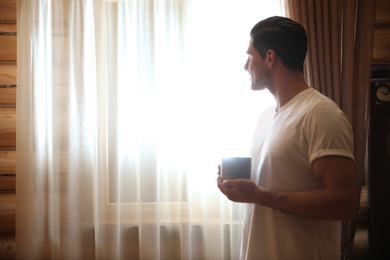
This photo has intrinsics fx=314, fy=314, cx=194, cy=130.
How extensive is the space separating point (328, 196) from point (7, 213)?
2135mm

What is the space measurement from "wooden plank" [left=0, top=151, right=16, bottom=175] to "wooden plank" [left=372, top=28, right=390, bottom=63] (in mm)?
2720

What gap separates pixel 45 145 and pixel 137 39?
3.06ft

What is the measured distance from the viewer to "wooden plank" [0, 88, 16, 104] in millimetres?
2217

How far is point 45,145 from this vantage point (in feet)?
6.84

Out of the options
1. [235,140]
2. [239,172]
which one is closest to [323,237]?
[239,172]

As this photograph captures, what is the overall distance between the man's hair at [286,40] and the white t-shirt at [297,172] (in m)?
0.13

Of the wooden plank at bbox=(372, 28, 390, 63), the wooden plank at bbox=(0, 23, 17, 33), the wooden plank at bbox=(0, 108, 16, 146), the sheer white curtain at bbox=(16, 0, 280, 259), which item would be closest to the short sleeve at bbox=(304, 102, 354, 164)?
the sheer white curtain at bbox=(16, 0, 280, 259)

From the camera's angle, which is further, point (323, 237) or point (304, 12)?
point (304, 12)

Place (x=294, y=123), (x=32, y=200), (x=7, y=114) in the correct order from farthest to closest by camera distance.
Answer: (x=7, y=114)
(x=32, y=200)
(x=294, y=123)

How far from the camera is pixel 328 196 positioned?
3.10ft

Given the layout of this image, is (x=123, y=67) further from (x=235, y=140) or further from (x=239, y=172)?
(x=239, y=172)

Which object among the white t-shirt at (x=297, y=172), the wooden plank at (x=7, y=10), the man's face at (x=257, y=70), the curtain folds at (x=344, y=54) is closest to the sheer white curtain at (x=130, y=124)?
the wooden plank at (x=7, y=10)

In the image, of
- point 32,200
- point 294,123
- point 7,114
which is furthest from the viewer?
point 7,114

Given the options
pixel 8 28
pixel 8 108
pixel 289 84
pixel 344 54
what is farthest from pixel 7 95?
pixel 344 54
